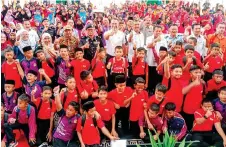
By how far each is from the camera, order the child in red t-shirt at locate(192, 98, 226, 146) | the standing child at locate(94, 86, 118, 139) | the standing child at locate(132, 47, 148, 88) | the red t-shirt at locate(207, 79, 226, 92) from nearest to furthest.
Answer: the child in red t-shirt at locate(192, 98, 226, 146), the standing child at locate(94, 86, 118, 139), the red t-shirt at locate(207, 79, 226, 92), the standing child at locate(132, 47, 148, 88)

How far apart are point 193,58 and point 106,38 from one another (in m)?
1.77

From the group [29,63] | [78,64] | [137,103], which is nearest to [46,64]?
[29,63]

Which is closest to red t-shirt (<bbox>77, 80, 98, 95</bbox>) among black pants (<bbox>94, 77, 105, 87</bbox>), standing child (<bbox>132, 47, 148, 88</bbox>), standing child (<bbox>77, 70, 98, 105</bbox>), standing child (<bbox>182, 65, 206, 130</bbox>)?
standing child (<bbox>77, 70, 98, 105</bbox>)

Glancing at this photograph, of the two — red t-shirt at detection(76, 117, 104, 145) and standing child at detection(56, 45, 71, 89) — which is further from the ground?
standing child at detection(56, 45, 71, 89)

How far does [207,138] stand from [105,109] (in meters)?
1.40

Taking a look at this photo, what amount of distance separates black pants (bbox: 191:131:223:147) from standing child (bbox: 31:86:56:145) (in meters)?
1.91

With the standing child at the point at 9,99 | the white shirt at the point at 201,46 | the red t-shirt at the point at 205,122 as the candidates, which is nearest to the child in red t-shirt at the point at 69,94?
the standing child at the point at 9,99

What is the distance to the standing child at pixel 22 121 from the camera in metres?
4.66

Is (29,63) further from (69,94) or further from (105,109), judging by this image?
(105,109)

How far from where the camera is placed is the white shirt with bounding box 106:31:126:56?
6.74 metres

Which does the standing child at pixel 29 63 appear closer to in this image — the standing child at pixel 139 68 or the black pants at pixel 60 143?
the black pants at pixel 60 143

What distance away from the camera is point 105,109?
4863mm

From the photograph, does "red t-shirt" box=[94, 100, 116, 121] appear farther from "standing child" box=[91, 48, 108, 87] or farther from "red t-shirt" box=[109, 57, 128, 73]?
"red t-shirt" box=[109, 57, 128, 73]

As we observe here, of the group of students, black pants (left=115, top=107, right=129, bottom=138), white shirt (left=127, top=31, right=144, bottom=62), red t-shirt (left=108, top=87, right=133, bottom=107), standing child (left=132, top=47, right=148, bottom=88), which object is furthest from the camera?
white shirt (left=127, top=31, right=144, bottom=62)
